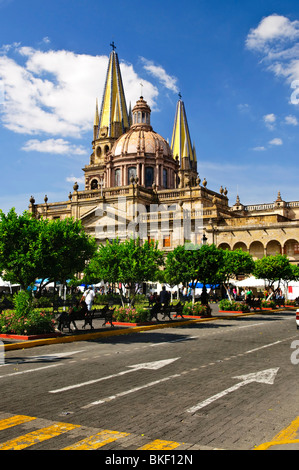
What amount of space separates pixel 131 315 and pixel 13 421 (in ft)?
45.0

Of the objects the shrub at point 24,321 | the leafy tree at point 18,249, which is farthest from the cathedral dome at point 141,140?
the shrub at point 24,321

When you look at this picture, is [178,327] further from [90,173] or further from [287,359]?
[90,173]

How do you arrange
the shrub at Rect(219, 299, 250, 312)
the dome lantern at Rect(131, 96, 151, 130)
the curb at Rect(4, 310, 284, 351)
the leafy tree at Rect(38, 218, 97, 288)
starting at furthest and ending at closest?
1. the dome lantern at Rect(131, 96, 151, 130)
2. the shrub at Rect(219, 299, 250, 312)
3. the leafy tree at Rect(38, 218, 97, 288)
4. the curb at Rect(4, 310, 284, 351)

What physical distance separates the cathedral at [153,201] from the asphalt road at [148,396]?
103 feet

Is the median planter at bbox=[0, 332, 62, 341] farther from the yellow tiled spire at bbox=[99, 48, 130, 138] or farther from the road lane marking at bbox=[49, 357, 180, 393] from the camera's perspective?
the yellow tiled spire at bbox=[99, 48, 130, 138]

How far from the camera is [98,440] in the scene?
197 inches

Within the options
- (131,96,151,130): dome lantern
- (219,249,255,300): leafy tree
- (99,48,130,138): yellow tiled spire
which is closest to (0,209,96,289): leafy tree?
(219,249,255,300): leafy tree

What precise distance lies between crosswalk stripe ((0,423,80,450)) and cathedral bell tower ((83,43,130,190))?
222 feet

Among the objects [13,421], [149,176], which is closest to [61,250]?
[13,421]

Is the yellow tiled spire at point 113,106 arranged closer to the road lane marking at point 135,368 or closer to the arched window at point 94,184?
the arched window at point 94,184

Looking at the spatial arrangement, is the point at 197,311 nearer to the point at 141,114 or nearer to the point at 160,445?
the point at 160,445

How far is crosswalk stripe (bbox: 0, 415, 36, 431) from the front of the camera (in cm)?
560

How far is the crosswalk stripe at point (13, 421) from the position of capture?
5598 mm
